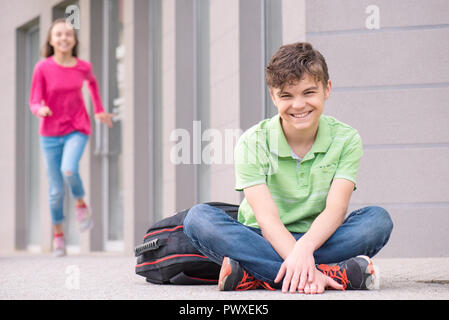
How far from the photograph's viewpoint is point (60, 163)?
585cm

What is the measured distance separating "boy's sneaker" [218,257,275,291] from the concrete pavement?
0.15ft

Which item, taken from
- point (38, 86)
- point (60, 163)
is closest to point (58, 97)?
point (38, 86)

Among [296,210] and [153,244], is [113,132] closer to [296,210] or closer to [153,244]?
[153,244]

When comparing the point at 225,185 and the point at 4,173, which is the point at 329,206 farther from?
the point at 4,173

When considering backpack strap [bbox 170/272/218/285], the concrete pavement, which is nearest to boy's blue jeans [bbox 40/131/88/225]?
the concrete pavement

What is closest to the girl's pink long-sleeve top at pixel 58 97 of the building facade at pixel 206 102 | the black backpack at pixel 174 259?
the building facade at pixel 206 102

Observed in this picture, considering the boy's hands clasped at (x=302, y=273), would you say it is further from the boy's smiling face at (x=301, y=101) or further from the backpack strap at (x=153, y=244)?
the backpack strap at (x=153, y=244)

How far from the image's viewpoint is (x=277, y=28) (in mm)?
5387

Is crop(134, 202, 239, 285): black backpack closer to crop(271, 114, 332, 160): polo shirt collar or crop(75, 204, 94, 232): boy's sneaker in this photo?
crop(271, 114, 332, 160): polo shirt collar

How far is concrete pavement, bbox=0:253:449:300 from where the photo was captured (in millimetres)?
2447

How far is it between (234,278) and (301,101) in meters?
0.67

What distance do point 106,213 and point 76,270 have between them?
4634 mm

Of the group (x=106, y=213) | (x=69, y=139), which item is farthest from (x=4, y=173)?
(x=69, y=139)
